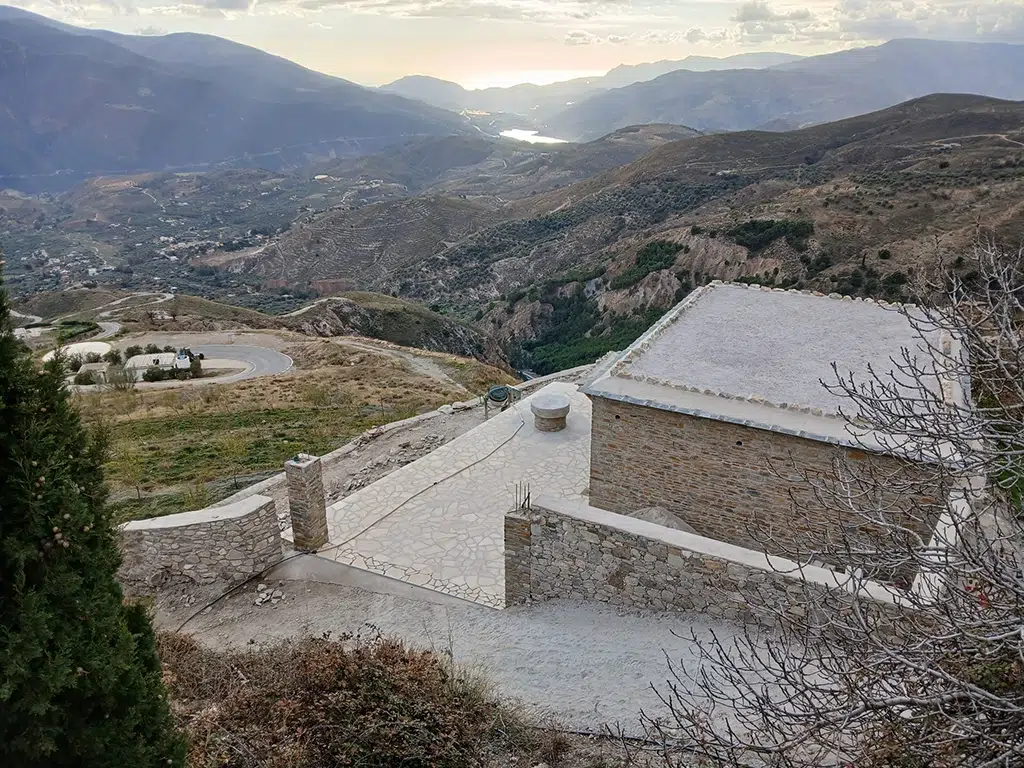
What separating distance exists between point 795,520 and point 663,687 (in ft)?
10.1

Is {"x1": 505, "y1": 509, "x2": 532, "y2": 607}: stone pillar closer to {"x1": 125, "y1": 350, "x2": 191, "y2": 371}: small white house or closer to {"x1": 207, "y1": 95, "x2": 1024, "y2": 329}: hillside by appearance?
{"x1": 207, "y1": 95, "x2": 1024, "y2": 329}: hillside

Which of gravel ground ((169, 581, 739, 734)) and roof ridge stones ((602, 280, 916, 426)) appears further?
roof ridge stones ((602, 280, 916, 426))

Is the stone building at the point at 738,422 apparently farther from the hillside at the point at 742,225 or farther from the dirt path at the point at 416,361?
the dirt path at the point at 416,361

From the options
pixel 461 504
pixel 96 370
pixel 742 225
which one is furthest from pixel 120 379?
pixel 742 225

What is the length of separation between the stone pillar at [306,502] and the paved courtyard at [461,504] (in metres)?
0.28

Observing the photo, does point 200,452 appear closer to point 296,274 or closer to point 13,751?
point 13,751

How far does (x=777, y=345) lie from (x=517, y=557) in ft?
16.6

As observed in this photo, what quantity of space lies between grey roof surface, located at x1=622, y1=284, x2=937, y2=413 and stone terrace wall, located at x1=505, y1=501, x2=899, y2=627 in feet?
8.51

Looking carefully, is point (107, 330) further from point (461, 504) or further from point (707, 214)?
point (707, 214)

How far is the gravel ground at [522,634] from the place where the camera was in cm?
575

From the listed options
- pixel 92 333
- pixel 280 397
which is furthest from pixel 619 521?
pixel 92 333

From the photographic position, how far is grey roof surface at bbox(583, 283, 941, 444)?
784cm

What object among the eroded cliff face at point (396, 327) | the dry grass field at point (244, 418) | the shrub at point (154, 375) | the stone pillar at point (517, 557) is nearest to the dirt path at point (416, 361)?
the dry grass field at point (244, 418)

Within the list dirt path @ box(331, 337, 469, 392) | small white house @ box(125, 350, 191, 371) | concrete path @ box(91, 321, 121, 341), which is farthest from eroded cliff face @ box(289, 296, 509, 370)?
small white house @ box(125, 350, 191, 371)
